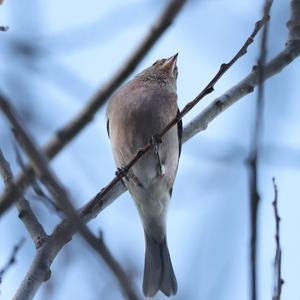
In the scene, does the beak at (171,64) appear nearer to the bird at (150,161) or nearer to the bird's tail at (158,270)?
the bird at (150,161)

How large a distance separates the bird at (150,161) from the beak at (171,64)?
806 mm

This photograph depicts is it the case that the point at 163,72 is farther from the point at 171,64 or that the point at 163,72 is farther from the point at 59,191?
the point at 59,191

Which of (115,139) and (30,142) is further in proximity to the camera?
(115,139)

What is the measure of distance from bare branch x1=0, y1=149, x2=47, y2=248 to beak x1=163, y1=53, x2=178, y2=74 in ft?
10.1

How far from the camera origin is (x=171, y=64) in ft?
22.2

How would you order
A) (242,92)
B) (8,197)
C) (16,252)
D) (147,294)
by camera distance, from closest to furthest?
(8,197), (16,252), (242,92), (147,294)

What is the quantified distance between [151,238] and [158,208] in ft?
1.05

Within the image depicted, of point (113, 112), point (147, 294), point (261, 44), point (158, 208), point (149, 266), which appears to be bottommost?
point (261, 44)

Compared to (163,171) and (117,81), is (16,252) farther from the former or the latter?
(163,171)

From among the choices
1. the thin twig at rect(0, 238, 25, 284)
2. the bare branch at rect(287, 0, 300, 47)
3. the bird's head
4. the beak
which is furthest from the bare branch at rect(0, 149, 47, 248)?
the beak

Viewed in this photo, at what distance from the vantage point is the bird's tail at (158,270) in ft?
17.4

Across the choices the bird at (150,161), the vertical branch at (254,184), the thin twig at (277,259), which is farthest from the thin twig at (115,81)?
the bird at (150,161)

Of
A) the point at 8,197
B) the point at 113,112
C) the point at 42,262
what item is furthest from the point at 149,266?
the point at 8,197

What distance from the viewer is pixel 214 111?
4992 mm
